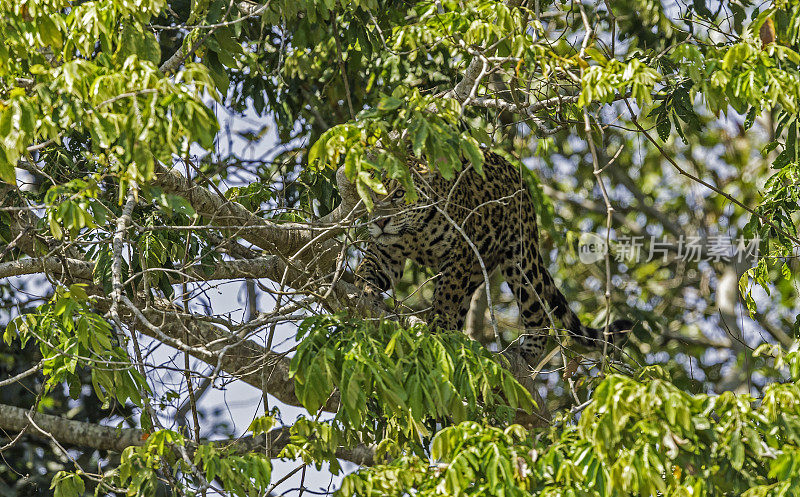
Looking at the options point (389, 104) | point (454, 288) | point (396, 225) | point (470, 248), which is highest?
point (396, 225)

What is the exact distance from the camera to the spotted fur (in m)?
5.79

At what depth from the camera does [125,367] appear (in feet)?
11.8

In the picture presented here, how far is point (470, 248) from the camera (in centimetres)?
589

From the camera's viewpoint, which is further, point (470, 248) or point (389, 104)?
point (470, 248)

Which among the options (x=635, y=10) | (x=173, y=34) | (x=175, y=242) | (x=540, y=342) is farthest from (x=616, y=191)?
(x=175, y=242)

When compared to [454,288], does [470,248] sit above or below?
above

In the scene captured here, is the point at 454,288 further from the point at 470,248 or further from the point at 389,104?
the point at 389,104

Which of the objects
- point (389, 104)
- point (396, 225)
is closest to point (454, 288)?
point (396, 225)

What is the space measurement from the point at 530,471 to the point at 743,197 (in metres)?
6.83

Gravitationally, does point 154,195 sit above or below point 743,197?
below

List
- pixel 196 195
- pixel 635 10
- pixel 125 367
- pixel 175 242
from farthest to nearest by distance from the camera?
pixel 635 10 → pixel 175 242 → pixel 196 195 → pixel 125 367

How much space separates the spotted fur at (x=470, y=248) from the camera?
5.79 metres

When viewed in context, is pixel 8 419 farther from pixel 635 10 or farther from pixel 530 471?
pixel 635 10

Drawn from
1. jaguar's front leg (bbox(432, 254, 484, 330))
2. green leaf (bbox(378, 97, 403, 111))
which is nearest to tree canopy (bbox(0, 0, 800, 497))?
green leaf (bbox(378, 97, 403, 111))
